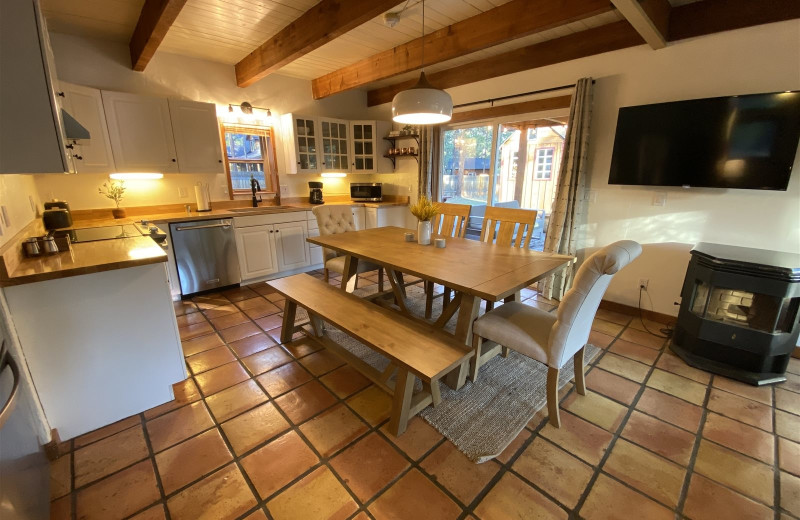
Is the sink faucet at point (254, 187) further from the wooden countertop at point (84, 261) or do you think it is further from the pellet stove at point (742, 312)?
the pellet stove at point (742, 312)

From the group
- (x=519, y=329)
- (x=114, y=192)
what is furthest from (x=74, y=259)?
(x=519, y=329)

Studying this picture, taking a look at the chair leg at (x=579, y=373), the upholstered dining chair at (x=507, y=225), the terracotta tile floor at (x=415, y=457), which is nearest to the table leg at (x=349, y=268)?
the terracotta tile floor at (x=415, y=457)

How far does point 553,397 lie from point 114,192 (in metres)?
4.24

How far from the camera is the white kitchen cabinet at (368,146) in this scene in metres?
4.78

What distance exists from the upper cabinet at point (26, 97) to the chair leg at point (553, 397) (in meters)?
2.42

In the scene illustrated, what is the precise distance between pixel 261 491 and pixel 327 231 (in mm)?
2334

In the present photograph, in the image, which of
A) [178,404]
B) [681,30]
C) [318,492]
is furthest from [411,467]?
[681,30]

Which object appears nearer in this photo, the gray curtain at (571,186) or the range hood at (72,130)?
the range hood at (72,130)

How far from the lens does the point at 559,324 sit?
1625mm

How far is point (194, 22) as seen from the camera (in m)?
2.72

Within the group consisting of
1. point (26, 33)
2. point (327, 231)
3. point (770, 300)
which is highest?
point (26, 33)

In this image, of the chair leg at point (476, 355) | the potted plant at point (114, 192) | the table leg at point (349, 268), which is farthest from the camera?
the potted plant at point (114, 192)

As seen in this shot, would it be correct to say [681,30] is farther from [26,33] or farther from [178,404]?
[178,404]

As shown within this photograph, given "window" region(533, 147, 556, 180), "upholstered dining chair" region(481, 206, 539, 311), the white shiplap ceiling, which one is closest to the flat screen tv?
the white shiplap ceiling
